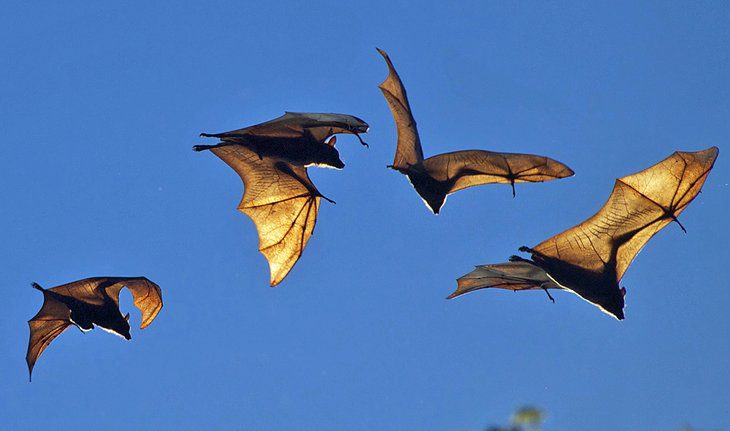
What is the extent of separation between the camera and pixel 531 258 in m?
8.65

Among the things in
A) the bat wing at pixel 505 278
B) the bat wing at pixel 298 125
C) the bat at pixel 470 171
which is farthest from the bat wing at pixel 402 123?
the bat wing at pixel 505 278

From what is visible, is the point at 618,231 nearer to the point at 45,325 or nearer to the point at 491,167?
the point at 491,167

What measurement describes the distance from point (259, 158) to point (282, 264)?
4.70 feet

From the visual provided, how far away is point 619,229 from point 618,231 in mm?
25

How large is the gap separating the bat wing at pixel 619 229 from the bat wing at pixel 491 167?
75 cm

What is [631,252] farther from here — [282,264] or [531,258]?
[282,264]

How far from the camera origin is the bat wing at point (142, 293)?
934 centimetres

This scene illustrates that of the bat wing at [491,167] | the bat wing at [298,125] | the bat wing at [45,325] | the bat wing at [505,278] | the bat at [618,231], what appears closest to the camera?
the bat wing at [491,167]

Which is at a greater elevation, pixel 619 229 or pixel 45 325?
pixel 619 229

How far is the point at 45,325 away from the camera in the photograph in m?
10.2

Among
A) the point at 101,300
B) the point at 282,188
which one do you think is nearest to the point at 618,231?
the point at 282,188

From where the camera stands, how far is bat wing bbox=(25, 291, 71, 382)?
9938 mm

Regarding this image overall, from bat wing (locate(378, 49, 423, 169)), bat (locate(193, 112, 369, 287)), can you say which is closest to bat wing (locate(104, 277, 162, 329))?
bat (locate(193, 112, 369, 287))

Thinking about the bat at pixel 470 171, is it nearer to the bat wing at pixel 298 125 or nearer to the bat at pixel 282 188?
the bat wing at pixel 298 125
